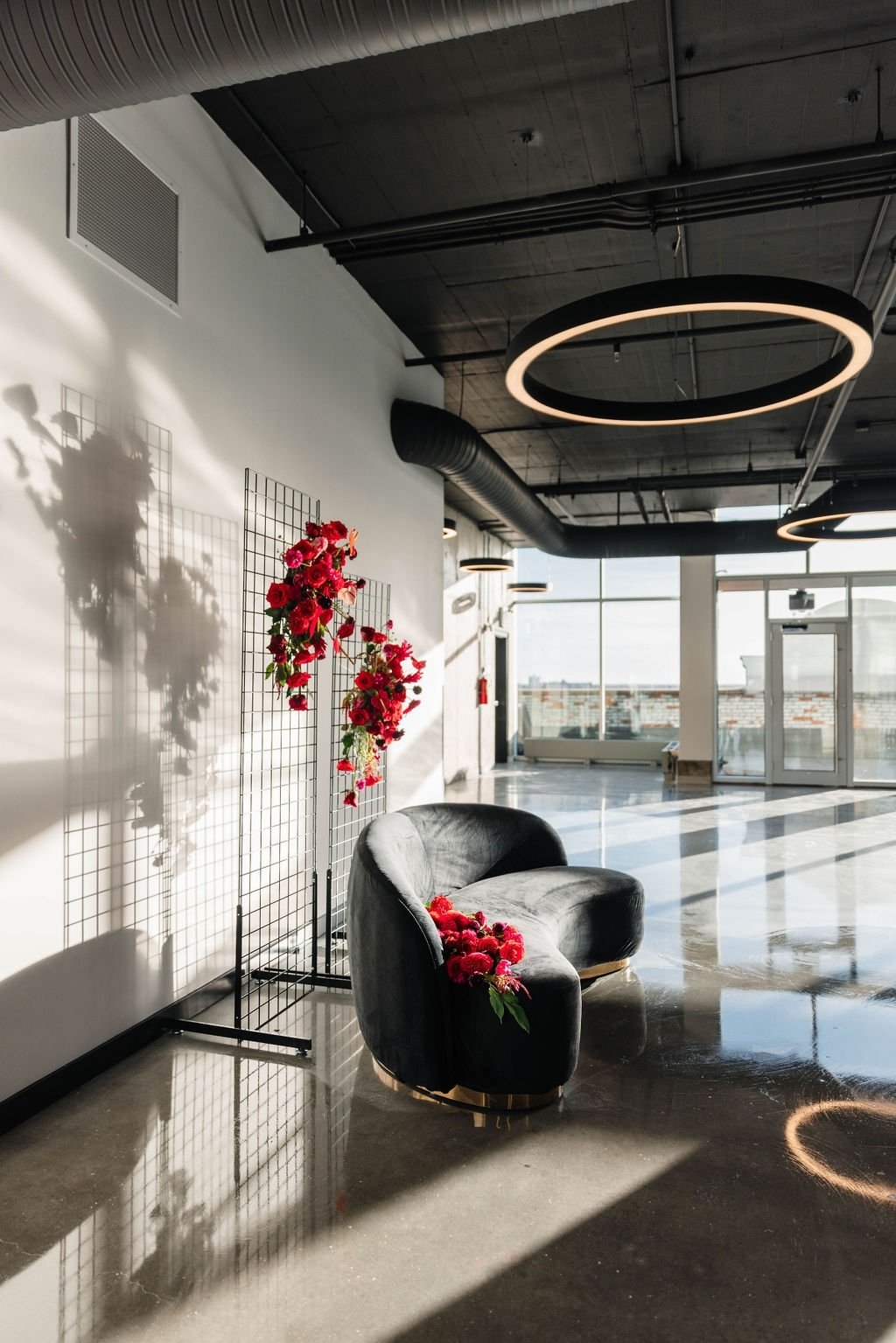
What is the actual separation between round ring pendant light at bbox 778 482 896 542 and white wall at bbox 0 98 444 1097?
5.23 meters

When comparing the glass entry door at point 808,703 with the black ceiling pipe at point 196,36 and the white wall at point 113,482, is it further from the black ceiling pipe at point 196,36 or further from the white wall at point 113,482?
the black ceiling pipe at point 196,36

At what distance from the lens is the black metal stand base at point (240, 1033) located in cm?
378

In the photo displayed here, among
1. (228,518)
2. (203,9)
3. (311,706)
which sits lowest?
(311,706)

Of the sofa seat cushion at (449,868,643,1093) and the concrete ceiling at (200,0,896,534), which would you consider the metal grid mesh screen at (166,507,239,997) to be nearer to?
the sofa seat cushion at (449,868,643,1093)

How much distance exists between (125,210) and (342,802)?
336 cm

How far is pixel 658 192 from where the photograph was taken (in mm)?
5070

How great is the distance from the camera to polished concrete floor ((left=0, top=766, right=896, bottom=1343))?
221cm

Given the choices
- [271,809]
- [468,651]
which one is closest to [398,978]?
[271,809]

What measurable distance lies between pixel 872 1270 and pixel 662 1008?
193cm

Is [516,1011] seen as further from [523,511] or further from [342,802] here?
[523,511]

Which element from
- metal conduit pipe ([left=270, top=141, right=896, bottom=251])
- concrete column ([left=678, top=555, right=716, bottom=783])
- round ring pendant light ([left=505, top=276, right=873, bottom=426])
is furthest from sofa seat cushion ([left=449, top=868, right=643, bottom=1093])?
concrete column ([left=678, top=555, right=716, bottom=783])

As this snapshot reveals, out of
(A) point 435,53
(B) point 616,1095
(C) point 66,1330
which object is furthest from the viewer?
(A) point 435,53

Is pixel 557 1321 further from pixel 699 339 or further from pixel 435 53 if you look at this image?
pixel 699 339

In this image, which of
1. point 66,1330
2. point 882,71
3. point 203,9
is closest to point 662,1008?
point 66,1330
